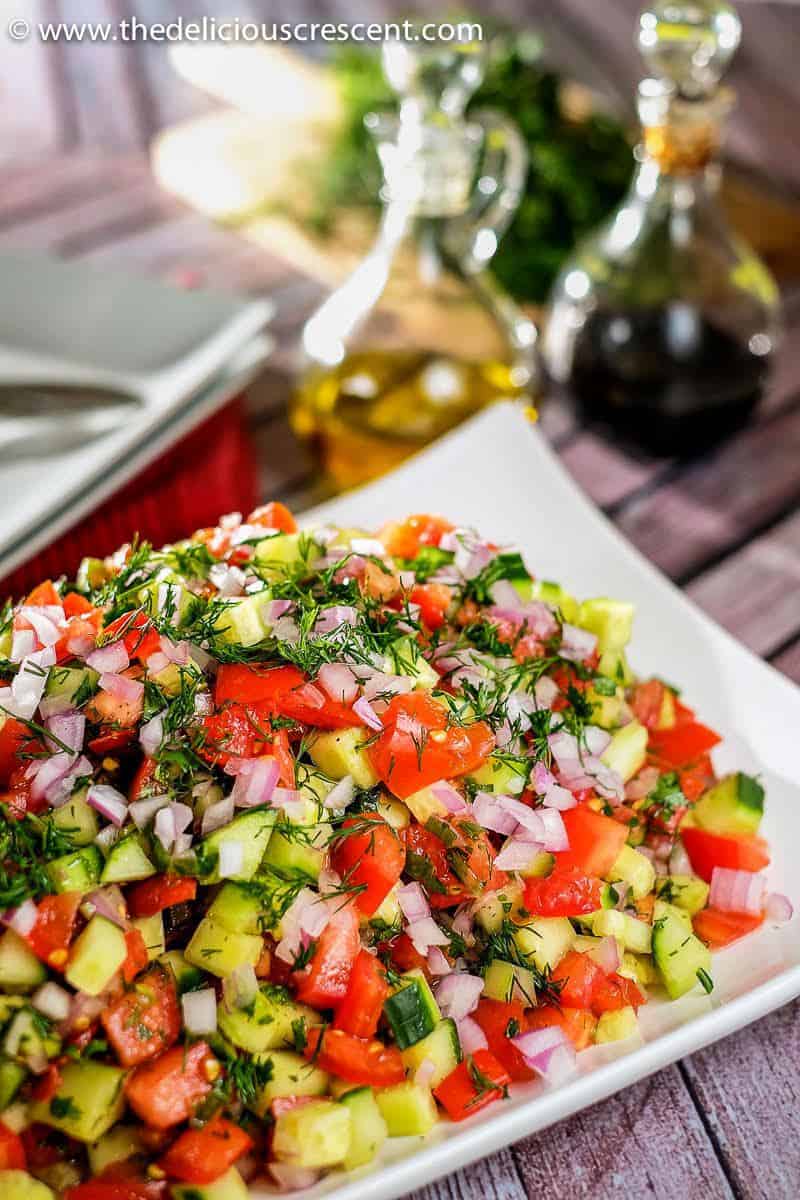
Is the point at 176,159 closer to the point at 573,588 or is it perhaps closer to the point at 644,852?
the point at 573,588

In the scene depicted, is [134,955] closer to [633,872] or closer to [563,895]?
[563,895]

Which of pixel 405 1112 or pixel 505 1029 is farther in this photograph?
pixel 505 1029

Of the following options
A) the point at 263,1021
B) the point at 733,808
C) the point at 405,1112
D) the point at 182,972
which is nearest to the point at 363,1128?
the point at 405,1112

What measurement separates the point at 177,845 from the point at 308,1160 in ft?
1.15

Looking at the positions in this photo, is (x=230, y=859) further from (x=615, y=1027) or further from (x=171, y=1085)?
(x=615, y=1027)

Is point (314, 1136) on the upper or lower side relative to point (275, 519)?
lower

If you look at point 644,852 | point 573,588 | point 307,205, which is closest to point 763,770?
point 644,852

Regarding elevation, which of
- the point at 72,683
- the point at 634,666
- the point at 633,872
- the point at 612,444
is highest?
the point at 72,683

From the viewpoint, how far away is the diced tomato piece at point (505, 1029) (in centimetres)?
148

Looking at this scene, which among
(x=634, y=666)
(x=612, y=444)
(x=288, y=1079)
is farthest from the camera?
(x=612, y=444)

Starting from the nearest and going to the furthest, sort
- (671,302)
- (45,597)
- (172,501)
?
(45,597), (172,501), (671,302)

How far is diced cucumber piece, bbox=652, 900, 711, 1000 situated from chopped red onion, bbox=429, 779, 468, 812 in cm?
30

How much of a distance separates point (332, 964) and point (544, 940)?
0.27 meters

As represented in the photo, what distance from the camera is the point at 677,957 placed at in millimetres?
1573
